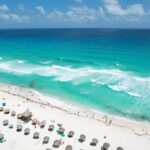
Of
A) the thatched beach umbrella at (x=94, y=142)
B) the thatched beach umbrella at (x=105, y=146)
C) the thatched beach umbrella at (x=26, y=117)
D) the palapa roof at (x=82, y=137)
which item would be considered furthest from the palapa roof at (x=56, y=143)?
the thatched beach umbrella at (x=26, y=117)

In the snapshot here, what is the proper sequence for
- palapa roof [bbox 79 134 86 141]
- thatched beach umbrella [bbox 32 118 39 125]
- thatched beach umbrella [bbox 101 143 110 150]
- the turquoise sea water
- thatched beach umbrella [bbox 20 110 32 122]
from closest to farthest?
thatched beach umbrella [bbox 101 143 110 150]
palapa roof [bbox 79 134 86 141]
thatched beach umbrella [bbox 32 118 39 125]
thatched beach umbrella [bbox 20 110 32 122]
the turquoise sea water

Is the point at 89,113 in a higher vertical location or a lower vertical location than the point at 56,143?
higher

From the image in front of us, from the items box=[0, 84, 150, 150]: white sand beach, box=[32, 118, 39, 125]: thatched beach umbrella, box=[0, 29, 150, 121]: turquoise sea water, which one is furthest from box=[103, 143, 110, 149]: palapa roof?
box=[0, 29, 150, 121]: turquoise sea water

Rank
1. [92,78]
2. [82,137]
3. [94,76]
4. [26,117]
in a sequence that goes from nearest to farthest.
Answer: [82,137], [26,117], [92,78], [94,76]

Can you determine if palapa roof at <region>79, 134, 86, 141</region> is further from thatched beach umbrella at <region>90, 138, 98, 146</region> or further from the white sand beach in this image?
thatched beach umbrella at <region>90, 138, 98, 146</region>

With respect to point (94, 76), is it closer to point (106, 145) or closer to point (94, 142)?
point (94, 142)

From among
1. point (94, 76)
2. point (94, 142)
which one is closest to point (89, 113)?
point (94, 142)

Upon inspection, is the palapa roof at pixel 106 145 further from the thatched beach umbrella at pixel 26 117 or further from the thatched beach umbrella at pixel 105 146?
the thatched beach umbrella at pixel 26 117

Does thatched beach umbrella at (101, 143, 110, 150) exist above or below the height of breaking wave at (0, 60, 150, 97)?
below

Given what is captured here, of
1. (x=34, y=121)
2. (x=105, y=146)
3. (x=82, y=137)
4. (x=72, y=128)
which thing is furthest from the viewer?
(x=34, y=121)
